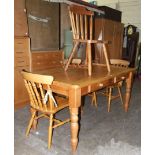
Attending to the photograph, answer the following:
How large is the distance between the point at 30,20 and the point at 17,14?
0.34 meters

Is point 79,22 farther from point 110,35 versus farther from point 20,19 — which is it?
point 110,35

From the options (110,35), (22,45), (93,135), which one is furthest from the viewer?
(110,35)

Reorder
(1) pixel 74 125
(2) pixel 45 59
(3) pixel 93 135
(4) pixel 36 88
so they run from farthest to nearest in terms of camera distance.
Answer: (2) pixel 45 59 → (3) pixel 93 135 → (4) pixel 36 88 → (1) pixel 74 125

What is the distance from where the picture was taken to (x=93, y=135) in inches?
92.5

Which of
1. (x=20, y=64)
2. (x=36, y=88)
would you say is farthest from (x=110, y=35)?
(x=36, y=88)

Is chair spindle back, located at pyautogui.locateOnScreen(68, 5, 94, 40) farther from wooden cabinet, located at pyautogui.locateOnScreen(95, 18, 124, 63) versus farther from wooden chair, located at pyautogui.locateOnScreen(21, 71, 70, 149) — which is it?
wooden cabinet, located at pyautogui.locateOnScreen(95, 18, 124, 63)

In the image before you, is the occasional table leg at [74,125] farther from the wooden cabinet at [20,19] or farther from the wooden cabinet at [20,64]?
the wooden cabinet at [20,19]

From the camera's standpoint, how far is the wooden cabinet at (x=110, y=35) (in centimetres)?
462

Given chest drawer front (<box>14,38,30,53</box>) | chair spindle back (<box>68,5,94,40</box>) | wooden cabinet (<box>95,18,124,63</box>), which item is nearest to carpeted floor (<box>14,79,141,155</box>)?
chest drawer front (<box>14,38,30,53</box>)

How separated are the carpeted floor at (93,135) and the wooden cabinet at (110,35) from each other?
1884 millimetres

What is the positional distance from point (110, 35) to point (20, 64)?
2608mm

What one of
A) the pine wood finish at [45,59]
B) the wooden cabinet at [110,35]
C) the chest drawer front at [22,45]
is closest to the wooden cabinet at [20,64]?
the chest drawer front at [22,45]
